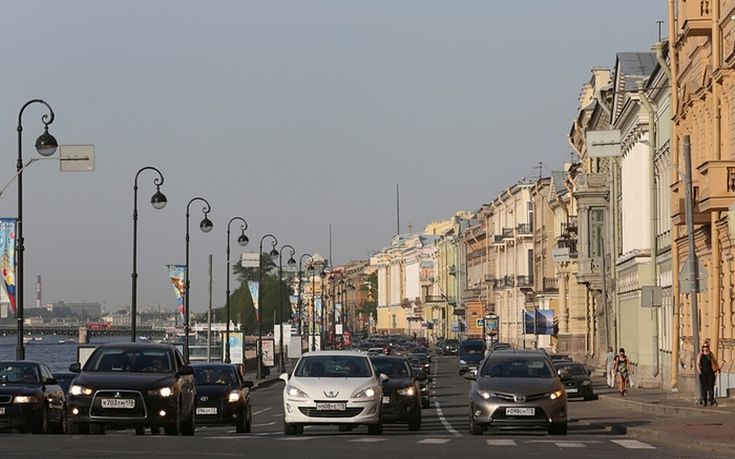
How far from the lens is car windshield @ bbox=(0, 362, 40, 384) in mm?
30828

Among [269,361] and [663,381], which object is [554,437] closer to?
[663,381]

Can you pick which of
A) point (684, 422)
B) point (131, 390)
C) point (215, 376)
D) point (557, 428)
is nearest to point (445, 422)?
point (215, 376)

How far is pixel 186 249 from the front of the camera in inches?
2862

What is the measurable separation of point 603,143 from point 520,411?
12.0 metres

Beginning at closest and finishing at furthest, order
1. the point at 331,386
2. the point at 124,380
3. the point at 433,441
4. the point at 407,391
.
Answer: the point at 433,441 < the point at 124,380 < the point at 331,386 < the point at 407,391

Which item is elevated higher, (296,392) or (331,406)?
A: (296,392)

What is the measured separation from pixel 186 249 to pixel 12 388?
1689 inches

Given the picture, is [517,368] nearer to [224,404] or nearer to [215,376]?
[224,404]

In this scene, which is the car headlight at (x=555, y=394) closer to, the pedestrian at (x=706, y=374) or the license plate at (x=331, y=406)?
the license plate at (x=331, y=406)

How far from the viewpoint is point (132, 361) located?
28406 mm

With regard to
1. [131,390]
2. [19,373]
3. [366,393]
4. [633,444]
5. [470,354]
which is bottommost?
[633,444]

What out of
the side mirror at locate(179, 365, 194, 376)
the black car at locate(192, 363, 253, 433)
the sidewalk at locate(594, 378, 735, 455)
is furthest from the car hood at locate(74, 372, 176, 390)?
the sidewalk at locate(594, 378, 735, 455)

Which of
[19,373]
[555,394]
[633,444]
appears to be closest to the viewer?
[633,444]

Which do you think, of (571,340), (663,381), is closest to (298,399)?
(663,381)
